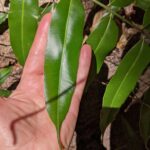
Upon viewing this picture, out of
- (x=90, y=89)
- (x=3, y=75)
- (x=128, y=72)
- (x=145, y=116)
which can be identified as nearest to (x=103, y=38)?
(x=128, y=72)

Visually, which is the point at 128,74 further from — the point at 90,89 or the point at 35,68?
the point at 90,89

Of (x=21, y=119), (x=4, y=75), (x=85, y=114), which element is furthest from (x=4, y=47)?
(x=21, y=119)

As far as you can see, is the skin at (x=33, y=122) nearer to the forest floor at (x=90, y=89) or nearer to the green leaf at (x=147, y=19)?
the green leaf at (x=147, y=19)

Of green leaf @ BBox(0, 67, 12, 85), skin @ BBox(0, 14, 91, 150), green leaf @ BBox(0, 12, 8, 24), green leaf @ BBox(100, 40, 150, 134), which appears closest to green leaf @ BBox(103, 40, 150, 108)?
green leaf @ BBox(100, 40, 150, 134)

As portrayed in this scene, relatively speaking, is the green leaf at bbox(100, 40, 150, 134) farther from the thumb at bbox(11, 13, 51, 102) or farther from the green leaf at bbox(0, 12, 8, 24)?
the green leaf at bbox(0, 12, 8, 24)

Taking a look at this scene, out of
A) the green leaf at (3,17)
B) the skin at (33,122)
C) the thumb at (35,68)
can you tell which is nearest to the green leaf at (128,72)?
the skin at (33,122)

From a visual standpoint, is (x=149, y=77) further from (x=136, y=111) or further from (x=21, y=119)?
(x=21, y=119)
